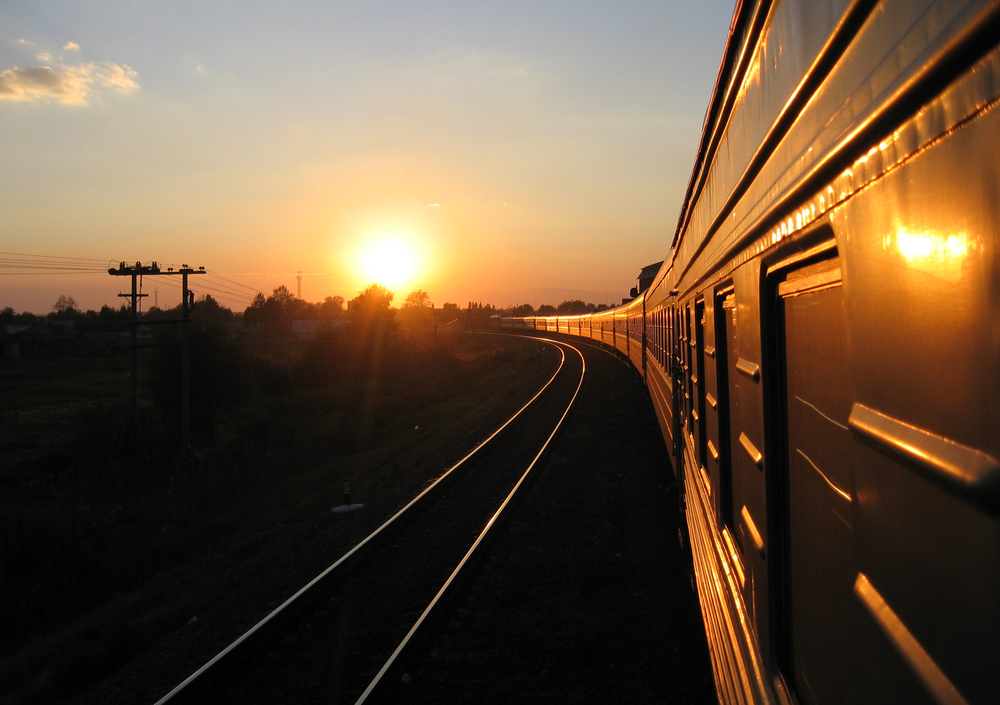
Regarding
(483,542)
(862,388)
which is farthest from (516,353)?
(862,388)

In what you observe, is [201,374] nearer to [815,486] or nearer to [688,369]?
[688,369]

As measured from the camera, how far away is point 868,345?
115 cm

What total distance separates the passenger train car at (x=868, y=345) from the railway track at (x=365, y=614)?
3.64m

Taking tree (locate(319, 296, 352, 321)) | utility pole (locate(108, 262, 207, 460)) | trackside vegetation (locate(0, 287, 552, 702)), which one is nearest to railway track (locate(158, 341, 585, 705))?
trackside vegetation (locate(0, 287, 552, 702))

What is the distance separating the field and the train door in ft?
20.1

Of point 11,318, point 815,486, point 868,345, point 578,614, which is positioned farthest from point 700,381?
point 11,318

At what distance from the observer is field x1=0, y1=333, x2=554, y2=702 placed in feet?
23.2

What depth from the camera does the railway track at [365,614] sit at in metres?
5.01

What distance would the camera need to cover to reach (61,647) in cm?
636

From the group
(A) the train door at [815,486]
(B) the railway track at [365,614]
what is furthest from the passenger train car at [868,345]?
(B) the railway track at [365,614]

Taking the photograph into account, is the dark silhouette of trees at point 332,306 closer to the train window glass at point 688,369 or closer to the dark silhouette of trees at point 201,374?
the dark silhouette of trees at point 201,374

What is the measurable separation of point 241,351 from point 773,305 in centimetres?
2761

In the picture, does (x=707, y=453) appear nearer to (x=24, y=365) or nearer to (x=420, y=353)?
(x=420, y=353)

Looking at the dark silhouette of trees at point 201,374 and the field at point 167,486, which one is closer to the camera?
the field at point 167,486
